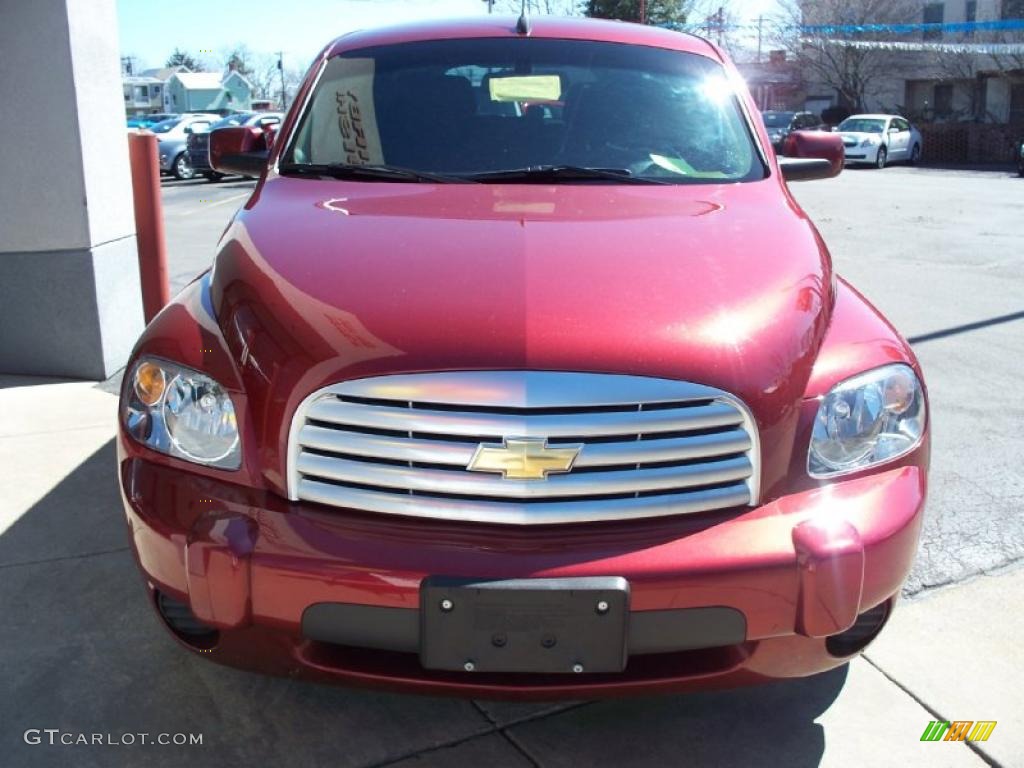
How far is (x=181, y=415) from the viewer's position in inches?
89.6

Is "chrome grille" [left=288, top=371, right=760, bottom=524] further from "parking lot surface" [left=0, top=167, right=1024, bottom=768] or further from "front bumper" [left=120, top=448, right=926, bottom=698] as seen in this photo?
"parking lot surface" [left=0, top=167, right=1024, bottom=768]

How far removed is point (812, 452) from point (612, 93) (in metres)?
1.71

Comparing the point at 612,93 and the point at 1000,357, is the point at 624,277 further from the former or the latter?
the point at 1000,357

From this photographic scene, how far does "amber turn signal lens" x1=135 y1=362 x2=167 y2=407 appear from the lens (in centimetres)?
232

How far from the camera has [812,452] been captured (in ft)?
7.24

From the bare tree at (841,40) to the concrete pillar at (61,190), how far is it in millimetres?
43287

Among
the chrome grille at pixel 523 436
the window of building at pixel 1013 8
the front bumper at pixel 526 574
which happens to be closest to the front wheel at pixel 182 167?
the front bumper at pixel 526 574

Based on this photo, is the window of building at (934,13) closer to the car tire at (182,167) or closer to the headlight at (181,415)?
the car tire at (182,167)

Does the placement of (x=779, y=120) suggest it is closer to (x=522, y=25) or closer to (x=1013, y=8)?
(x=1013, y=8)

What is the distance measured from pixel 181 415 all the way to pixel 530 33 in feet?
6.98

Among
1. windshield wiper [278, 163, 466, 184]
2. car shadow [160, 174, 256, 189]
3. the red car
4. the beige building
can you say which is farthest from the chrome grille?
the beige building

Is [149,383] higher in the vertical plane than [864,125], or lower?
higher

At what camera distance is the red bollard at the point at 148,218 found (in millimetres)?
Result: 5910

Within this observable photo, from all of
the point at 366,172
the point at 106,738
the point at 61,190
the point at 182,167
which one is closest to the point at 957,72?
the point at 182,167
